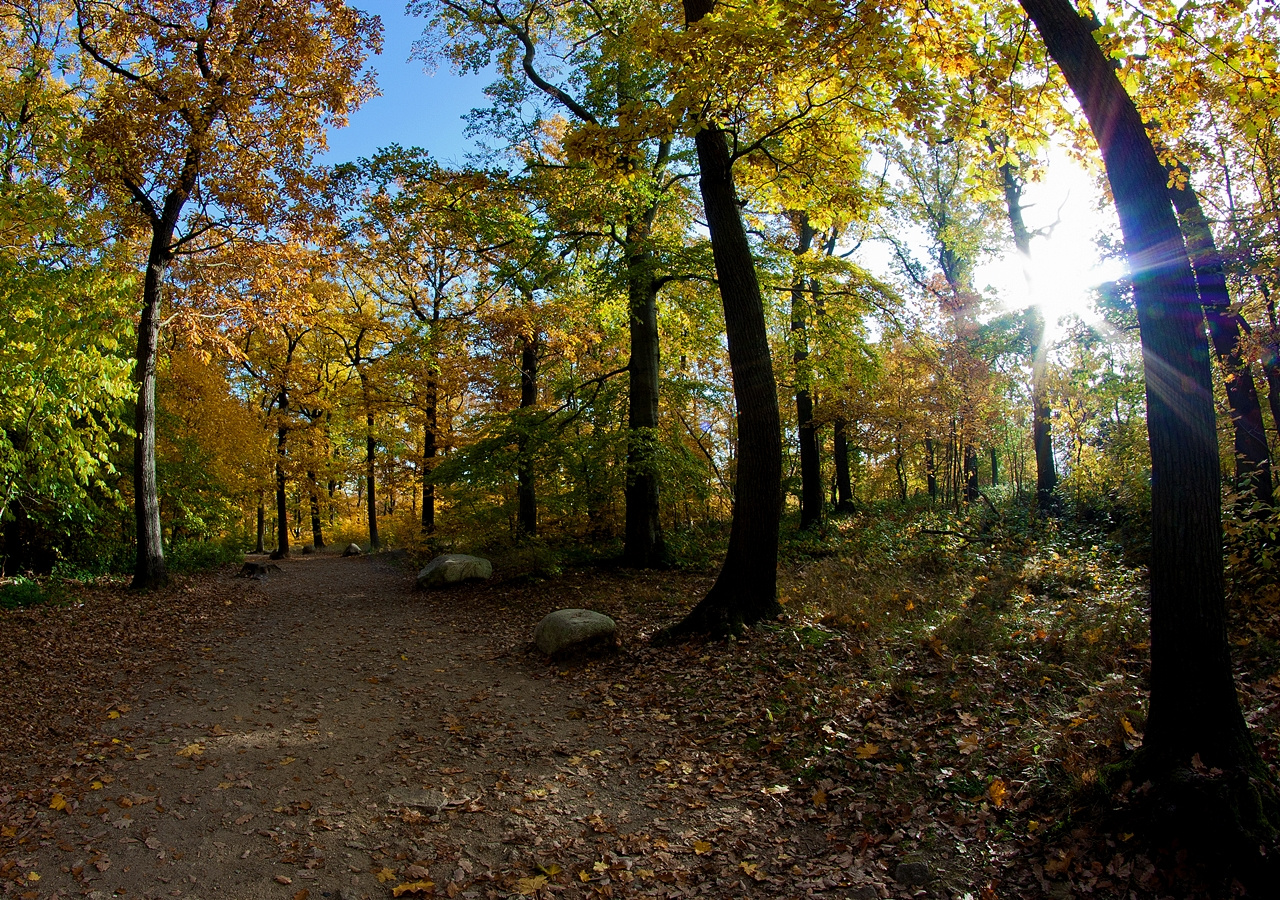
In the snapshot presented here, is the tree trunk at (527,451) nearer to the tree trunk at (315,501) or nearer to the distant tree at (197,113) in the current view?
the distant tree at (197,113)

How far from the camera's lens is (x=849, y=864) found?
3641 mm

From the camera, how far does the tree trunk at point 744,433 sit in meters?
7.49

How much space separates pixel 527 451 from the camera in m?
11.8

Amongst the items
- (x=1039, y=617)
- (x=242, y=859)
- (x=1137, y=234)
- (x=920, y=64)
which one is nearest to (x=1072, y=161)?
(x=920, y=64)

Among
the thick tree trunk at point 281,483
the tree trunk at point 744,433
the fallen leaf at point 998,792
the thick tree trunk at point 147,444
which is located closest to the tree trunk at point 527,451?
the tree trunk at point 744,433

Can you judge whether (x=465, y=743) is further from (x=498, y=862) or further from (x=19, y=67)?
(x=19, y=67)

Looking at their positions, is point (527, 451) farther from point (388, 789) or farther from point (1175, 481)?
point (1175, 481)

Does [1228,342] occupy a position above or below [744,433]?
above

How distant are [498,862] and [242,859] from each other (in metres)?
1.57

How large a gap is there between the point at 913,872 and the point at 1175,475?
264 centimetres

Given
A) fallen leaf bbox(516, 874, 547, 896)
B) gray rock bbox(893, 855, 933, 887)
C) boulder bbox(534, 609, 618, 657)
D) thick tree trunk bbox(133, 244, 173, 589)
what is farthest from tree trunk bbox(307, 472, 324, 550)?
gray rock bbox(893, 855, 933, 887)

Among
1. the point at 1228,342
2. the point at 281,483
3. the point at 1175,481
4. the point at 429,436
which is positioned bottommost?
the point at 1175,481

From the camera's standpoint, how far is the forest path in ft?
12.2

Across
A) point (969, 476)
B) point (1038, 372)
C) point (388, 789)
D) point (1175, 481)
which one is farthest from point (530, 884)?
point (969, 476)
